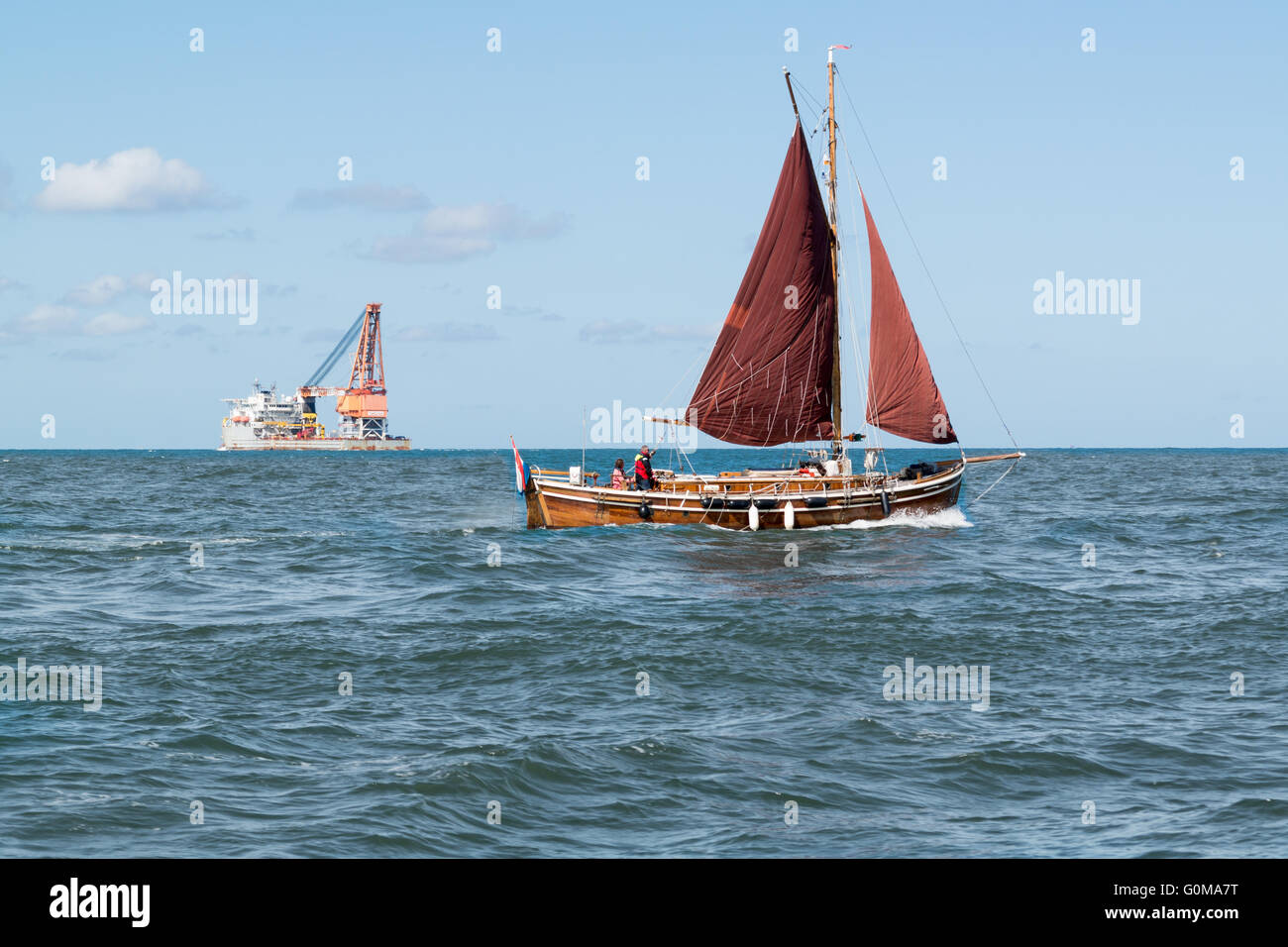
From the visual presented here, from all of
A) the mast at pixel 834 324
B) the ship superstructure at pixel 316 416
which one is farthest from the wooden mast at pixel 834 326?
the ship superstructure at pixel 316 416

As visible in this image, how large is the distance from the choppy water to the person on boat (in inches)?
226

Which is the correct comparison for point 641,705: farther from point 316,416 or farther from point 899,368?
point 316,416

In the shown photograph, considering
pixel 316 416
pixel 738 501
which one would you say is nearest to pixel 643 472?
pixel 738 501

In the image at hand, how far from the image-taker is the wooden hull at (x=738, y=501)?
36469 millimetres

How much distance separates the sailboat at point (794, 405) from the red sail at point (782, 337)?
4 centimetres

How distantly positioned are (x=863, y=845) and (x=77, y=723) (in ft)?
30.7

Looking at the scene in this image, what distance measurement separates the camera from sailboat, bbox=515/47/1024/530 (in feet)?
121

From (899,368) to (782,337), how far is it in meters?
4.08

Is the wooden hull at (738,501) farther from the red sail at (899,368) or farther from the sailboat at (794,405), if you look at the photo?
the red sail at (899,368)

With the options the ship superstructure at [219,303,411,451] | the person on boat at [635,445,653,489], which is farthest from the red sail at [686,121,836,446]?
the ship superstructure at [219,303,411,451]

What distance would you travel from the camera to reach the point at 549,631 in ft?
64.0

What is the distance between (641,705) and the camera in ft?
47.8
